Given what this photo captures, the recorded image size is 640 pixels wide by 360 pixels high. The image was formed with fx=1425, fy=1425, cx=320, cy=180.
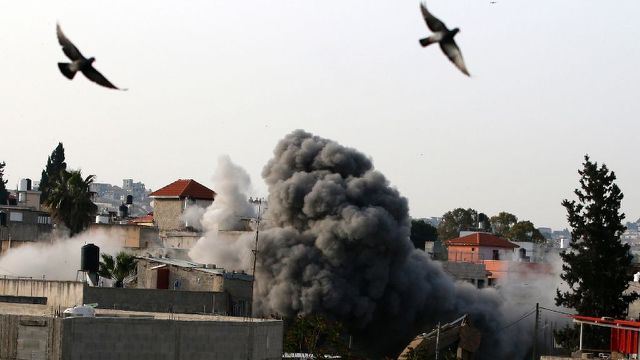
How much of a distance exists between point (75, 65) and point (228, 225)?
88.5 m

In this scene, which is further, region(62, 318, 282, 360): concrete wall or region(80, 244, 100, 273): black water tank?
region(80, 244, 100, 273): black water tank

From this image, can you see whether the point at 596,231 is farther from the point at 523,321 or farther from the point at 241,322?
the point at 241,322

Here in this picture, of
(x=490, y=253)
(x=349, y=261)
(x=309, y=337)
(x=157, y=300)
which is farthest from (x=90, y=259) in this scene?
(x=490, y=253)

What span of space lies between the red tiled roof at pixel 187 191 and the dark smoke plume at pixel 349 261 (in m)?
23.0

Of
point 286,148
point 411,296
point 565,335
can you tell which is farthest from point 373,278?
point 565,335

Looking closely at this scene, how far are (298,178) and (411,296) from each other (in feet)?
37.0

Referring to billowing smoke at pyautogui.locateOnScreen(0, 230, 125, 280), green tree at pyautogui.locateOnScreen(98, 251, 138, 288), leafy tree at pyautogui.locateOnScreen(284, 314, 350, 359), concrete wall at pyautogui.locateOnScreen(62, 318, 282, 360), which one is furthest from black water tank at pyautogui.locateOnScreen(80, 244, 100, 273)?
concrete wall at pyautogui.locateOnScreen(62, 318, 282, 360)

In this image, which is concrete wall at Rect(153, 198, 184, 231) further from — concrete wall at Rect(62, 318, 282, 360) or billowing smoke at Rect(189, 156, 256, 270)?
concrete wall at Rect(62, 318, 282, 360)

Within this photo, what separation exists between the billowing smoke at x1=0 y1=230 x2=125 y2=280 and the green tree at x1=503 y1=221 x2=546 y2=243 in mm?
79732

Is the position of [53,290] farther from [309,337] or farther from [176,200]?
[176,200]

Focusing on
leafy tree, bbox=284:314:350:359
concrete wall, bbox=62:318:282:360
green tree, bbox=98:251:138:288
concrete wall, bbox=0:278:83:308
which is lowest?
leafy tree, bbox=284:314:350:359

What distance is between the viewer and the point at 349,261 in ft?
318

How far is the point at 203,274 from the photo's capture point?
86125 mm

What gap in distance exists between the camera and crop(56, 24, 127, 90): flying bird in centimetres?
2164
